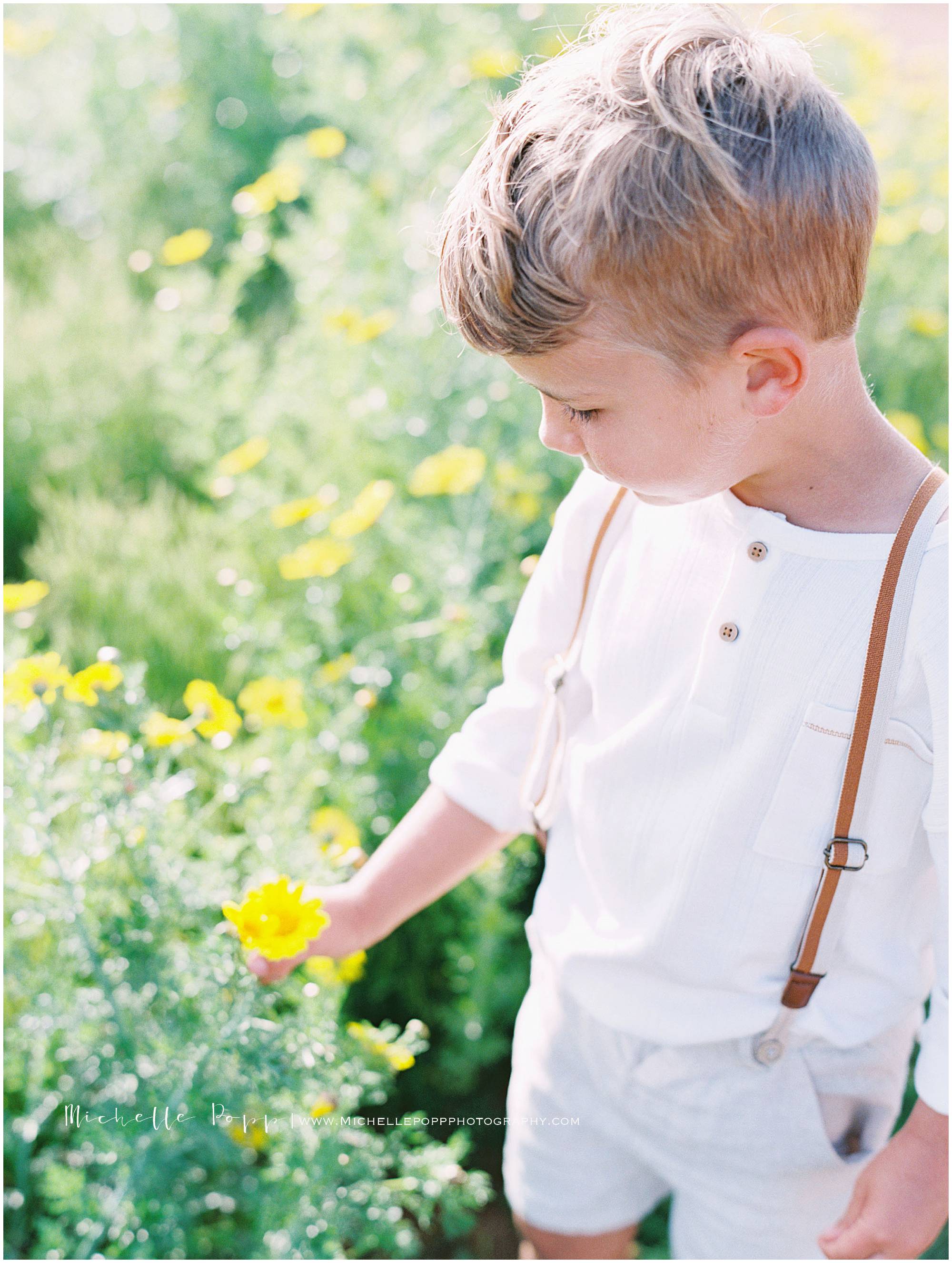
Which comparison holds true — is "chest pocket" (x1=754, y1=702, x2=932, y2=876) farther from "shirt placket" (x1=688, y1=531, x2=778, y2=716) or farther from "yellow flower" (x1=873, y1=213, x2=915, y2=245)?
"yellow flower" (x1=873, y1=213, x2=915, y2=245)

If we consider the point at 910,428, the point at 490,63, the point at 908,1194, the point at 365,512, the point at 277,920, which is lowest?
the point at 908,1194

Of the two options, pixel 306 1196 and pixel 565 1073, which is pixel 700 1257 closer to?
pixel 565 1073

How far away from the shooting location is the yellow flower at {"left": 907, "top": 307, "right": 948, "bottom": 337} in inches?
99.2

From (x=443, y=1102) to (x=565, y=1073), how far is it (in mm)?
590

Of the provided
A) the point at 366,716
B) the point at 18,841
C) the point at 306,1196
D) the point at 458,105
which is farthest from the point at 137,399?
the point at 306,1196

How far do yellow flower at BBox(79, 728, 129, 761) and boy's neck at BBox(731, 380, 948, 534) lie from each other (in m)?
0.74

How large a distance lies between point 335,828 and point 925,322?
6.68ft

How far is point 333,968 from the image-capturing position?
1255 mm

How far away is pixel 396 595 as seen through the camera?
1.73 m

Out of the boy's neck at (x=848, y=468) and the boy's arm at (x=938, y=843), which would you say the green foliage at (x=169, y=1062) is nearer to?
the boy's arm at (x=938, y=843)

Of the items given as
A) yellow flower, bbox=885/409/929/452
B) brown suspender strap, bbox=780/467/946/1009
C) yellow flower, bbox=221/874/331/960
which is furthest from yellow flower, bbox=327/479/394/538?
yellow flower, bbox=885/409/929/452

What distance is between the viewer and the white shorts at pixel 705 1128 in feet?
3.13

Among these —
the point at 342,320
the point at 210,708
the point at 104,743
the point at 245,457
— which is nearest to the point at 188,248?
the point at 342,320

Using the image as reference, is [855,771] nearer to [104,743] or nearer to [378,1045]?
[378,1045]
